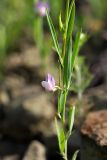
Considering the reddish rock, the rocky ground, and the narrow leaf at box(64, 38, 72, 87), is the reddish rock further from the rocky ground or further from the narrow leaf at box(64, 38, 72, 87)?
the narrow leaf at box(64, 38, 72, 87)

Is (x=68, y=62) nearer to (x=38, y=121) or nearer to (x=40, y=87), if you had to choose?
(x=38, y=121)

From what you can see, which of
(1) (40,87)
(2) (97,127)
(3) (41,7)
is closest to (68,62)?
(2) (97,127)

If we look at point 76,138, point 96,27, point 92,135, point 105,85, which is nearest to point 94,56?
point 96,27

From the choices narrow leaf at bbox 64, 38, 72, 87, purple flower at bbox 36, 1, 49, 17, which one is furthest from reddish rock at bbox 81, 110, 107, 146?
purple flower at bbox 36, 1, 49, 17

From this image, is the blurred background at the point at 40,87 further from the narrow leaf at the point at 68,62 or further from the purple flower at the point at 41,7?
the narrow leaf at the point at 68,62

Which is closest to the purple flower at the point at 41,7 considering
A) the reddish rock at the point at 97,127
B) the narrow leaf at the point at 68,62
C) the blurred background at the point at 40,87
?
the blurred background at the point at 40,87

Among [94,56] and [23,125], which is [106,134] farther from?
[94,56]

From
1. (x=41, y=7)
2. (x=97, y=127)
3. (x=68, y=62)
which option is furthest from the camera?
(x=41, y=7)

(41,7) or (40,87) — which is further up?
(41,7)
